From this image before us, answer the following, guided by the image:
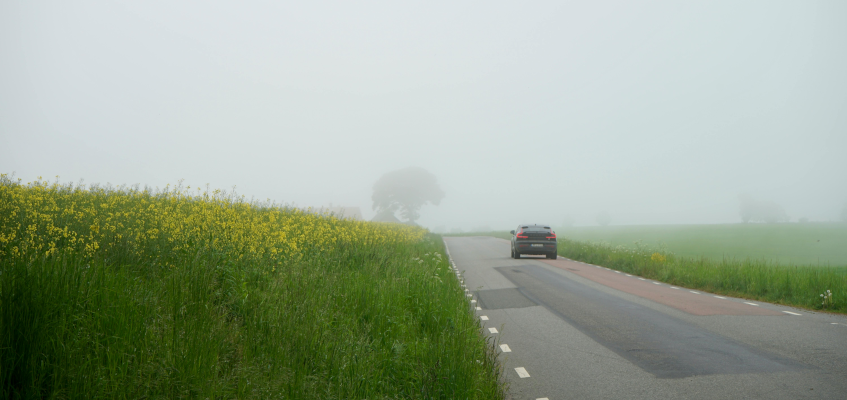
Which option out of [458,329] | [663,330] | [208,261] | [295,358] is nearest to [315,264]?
[208,261]

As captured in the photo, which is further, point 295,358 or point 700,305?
point 700,305

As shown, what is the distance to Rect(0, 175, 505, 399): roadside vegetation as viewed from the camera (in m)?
3.32

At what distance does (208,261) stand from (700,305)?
973 cm

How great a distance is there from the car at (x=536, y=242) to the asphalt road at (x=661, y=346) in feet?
35.2

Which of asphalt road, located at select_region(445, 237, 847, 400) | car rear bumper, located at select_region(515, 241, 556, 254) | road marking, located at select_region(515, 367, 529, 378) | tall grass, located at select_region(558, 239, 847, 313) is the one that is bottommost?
road marking, located at select_region(515, 367, 529, 378)

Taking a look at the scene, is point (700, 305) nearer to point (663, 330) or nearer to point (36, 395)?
point (663, 330)

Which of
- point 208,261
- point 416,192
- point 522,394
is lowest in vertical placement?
point 522,394

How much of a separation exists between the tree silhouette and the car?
299 feet

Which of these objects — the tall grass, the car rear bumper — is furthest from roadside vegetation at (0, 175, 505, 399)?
the car rear bumper

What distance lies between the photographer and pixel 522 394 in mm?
4695

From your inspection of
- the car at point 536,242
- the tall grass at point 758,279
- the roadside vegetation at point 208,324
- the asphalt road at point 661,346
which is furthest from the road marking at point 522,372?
the car at point 536,242

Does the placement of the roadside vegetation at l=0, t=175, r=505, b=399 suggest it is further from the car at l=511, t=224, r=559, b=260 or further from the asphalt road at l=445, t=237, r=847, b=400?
the car at l=511, t=224, r=559, b=260

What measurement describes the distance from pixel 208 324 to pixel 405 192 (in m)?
110

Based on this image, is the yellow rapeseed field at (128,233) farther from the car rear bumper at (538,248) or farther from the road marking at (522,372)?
the car rear bumper at (538,248)
